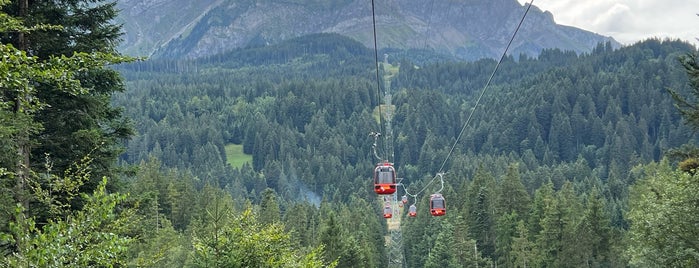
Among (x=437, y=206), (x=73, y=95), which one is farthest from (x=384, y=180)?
(x=73, y=95)

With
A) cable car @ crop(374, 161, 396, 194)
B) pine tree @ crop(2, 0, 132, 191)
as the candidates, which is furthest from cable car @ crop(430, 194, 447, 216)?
pine tree @ crop(2, 0, 132, 191)

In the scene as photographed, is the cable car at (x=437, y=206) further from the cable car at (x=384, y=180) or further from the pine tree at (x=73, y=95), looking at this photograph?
the pine tree at (x=73, y=95)

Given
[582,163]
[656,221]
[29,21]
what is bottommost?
[582,163]

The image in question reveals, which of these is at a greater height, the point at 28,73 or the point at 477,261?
the point at 28,73

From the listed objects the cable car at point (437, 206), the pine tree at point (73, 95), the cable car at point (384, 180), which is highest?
the pine tree at point (73, 95)

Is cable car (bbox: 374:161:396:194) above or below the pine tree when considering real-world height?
below

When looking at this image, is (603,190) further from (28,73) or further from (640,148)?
(28,73)

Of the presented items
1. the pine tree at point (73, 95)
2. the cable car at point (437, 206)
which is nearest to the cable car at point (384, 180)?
the cable car at point (437, 206)

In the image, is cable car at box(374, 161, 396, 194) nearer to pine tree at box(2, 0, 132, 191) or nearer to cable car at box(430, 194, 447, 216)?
cable car at box(430, 194, 447, 216)

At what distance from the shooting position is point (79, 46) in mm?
17438

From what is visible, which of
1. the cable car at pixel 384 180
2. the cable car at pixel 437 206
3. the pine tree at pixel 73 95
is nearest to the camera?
the pine tree at pixel 73 95

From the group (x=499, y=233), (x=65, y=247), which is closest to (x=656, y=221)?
(x=65, y=247)

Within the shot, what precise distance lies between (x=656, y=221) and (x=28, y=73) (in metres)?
30.4

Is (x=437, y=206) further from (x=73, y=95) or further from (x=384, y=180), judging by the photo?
(x=73, y=95)
